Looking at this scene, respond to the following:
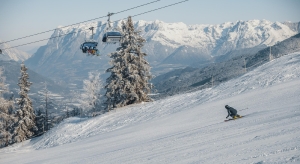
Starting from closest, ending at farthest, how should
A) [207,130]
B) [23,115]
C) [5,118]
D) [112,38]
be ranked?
[207,130], [112,38], [5,118], [23,115]

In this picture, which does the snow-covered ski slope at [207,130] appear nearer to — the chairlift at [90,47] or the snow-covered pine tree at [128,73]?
the snow-covered pine tree at [128,73]

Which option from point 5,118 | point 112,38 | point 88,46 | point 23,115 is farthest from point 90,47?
point 23,115

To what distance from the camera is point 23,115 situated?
44250mm

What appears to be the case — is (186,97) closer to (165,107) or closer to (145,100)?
(165,107)

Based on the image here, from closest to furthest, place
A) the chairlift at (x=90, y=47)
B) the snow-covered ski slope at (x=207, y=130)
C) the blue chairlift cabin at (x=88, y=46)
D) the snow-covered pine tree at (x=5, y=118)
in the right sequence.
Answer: the snow-covered ski slope at (x=207, y=130) → the chairlift at (x=90, y=47) → the blue chairlift cabin at (x=88, y=46) → the snow-covered pine tree at (x=5, y=118)

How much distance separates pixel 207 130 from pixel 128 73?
2185 cm

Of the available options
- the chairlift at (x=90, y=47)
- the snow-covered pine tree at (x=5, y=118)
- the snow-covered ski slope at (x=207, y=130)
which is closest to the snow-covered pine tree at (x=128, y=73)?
the snow-covered ski slope at (x=207, y=130)

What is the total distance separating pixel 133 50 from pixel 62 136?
1314cm

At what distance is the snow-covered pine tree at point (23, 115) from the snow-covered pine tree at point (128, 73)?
13787mm

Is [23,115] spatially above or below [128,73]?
below

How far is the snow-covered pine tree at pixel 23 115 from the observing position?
4334 cm

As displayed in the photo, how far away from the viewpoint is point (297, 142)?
9.59 m

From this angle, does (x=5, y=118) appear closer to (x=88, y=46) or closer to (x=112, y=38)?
(x=88, y=46)

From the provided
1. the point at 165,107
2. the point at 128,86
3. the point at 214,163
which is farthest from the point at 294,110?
the point at 128,86
